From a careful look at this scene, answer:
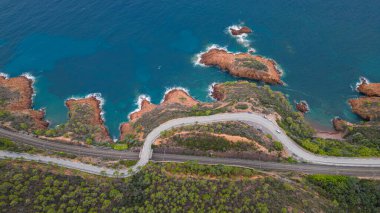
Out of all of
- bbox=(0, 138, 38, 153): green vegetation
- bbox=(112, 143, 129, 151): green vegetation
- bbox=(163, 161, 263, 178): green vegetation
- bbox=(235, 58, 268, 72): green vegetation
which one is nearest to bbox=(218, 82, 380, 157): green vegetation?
bbox=(235, 58, 268, 72): green vegetation

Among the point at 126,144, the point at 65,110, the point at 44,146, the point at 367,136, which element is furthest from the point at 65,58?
the point at 367,136

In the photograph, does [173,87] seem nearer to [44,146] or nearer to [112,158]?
[112,158]

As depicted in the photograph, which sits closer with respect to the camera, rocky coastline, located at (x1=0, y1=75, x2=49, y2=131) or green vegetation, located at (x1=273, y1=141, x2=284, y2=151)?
green vegetation, located at (x1=273, y1=141, x2=284, y2=151)

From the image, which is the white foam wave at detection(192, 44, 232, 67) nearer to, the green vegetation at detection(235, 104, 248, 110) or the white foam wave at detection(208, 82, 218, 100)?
the white foam wave at detection(208, 82, 218, 100)

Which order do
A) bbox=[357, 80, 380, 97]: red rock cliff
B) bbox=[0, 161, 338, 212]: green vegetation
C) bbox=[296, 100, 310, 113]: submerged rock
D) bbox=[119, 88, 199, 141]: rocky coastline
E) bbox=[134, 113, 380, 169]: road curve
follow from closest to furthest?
bbox=[0, 161, 338, 212]: green vegetation, bbox=[134, 113, 380, 169]: road curve, bbox=[119, 88, 199, 141]: rocky coastline, bbox=[296, 100, 310, 113]: submerged rock, bbox=[357, 80, 380, 97]: red rock cliff

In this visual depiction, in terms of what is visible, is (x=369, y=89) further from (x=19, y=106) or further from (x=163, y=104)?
(x=19, y=106)
